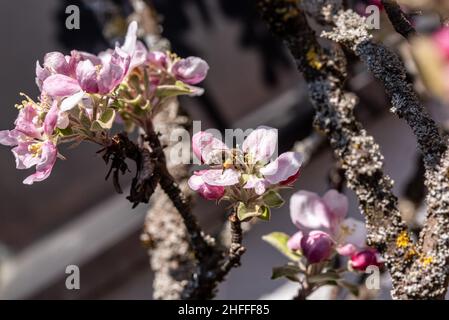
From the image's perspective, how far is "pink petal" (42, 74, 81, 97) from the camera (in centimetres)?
51

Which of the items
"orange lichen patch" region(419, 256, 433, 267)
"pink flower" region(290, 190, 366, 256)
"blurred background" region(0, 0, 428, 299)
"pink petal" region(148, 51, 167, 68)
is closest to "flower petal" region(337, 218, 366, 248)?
"pink flower" region(290, 190, 366, 256)

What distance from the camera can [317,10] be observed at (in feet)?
2.08

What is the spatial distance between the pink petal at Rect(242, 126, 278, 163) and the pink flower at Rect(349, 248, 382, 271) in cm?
14

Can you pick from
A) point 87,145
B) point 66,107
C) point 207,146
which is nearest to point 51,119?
point 66,107

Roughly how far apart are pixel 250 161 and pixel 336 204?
0.49ft

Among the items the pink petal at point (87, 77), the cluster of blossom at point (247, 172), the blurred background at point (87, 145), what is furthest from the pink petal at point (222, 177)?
the blurred background at point (87, 145)

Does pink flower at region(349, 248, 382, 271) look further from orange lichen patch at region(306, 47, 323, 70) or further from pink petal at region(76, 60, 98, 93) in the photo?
pink petal at region(76, 60, 98, 93)

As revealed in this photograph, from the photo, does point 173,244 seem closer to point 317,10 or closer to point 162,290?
point 162,290

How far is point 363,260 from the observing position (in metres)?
0.61

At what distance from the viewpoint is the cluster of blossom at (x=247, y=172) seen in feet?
1.70

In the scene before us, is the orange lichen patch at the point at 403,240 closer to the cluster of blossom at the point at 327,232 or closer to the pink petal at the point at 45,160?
the cluster of blossom at the point at 327,232

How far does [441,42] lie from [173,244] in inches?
20.6

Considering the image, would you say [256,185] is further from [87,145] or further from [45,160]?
[87,145]
